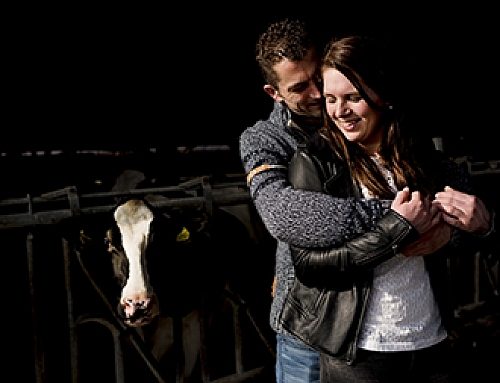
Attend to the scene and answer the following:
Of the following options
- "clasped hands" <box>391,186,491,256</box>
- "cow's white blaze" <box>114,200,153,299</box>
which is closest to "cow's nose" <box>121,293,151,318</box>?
"cow's white blaze" <box>114,200,153,299</box>

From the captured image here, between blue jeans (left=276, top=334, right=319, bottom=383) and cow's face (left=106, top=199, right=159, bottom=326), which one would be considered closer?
blue jeans (left=276, top=334, right=319, bottom=383)

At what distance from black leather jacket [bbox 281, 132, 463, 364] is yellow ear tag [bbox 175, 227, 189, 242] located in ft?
4.59

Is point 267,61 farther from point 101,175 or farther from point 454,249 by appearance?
point 101,175

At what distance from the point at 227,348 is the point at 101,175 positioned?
2.43 metres

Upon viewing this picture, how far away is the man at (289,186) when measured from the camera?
63.7 inches

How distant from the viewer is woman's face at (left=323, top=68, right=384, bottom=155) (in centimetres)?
163

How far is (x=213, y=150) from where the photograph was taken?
6.87m

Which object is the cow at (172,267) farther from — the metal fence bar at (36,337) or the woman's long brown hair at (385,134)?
the woman's long brown hair at (385,134)

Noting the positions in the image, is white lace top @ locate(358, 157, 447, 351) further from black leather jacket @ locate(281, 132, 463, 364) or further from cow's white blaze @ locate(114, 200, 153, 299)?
cow's white blaze @ locate(114, 200, 153, 299)

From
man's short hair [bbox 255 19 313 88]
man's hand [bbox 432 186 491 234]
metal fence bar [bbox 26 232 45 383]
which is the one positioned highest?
man's short hair [bbox 255 19 313 88]

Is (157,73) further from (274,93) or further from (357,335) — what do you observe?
(357,335)

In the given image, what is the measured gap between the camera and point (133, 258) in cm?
289

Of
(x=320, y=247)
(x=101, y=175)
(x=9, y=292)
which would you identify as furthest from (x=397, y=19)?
(x=320, y=247)

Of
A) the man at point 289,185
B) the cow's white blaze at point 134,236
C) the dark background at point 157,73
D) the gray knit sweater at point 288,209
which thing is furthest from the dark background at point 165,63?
the gray knit sweater at point 288,209
